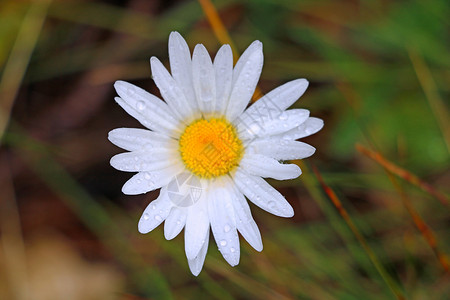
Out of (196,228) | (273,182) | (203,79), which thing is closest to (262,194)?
(196,228)

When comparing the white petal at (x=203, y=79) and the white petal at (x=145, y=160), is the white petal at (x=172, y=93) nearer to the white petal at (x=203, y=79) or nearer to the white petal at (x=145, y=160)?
the white petal at (x=203, y=79)

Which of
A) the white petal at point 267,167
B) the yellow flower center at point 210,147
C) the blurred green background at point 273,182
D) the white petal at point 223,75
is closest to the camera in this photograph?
the white petal at point 267,167

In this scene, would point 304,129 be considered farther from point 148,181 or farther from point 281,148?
point 148,181

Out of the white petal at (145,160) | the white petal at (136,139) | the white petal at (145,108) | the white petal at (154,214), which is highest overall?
the white petal at (145,108)

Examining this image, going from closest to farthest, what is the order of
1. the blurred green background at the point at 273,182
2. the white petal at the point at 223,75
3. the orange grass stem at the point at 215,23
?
the white petal at the point at 223,75
the orange grass stem at the point at 215,23
the blurred green background at the point at 273,182

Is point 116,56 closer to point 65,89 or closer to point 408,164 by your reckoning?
point 65,89

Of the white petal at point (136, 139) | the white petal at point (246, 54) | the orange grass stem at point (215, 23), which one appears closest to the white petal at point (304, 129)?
the white petal at point (246, 54)

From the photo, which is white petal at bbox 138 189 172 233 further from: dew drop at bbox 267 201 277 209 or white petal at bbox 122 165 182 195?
dew drop at bbox 267 201 277 209
